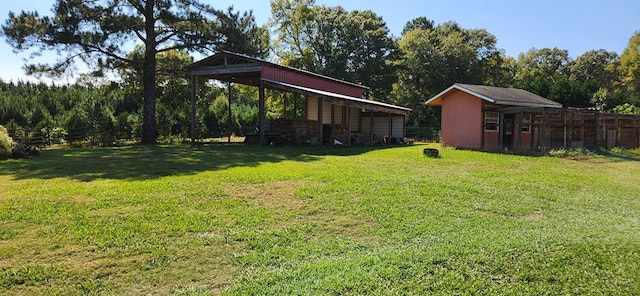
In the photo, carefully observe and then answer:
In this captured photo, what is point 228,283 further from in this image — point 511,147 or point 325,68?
point 325,68

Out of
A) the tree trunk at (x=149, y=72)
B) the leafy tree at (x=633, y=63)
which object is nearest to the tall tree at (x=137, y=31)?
the tree trunk at (x=149, y=72)

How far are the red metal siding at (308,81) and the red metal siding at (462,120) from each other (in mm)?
7605

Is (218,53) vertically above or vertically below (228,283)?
above

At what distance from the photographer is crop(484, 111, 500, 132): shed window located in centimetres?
1747

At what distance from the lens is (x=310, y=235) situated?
4.60 m

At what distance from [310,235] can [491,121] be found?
15.4m

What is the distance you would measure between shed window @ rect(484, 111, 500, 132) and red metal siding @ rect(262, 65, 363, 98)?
964 cm

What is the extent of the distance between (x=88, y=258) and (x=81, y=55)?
18.1 metres

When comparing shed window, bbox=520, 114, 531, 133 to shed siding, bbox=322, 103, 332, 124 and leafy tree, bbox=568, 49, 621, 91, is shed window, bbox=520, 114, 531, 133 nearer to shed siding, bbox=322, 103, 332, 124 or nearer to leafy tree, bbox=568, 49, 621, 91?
shed siding, bbox=322, 103, 332, 124

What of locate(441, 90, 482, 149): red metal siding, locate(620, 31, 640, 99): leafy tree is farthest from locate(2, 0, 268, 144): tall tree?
locate(620, 31, 640, 99): leafy tree

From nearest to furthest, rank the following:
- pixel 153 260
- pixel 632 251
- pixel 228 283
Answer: pixel 228 283, pixel 153 260, pixel 632 251

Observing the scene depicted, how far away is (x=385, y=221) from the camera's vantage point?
5.16 m

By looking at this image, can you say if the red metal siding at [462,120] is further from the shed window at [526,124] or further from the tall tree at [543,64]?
the tall tree at [543,64]

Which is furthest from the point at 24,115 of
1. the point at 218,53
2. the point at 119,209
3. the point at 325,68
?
the point at 119,209
